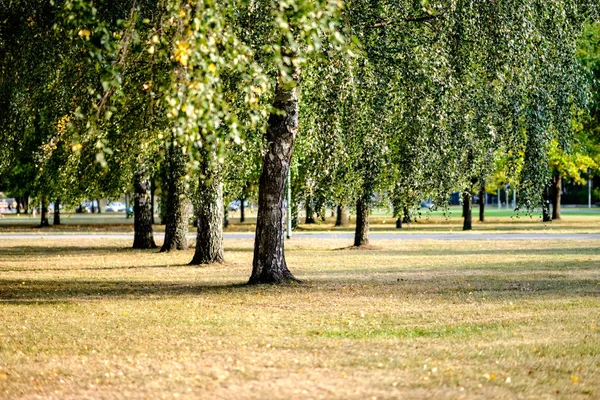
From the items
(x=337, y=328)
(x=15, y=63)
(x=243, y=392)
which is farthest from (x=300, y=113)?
(x=243, y=392)

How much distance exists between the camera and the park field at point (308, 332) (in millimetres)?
8742

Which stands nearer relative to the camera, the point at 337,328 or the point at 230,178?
the point at 337,328

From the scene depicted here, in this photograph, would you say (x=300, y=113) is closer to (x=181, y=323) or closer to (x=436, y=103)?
(x=436, y=103)

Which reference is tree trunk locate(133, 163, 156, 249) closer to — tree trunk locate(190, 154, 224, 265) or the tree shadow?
the tree shadow

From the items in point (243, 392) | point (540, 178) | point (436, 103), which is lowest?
point (243, 392)

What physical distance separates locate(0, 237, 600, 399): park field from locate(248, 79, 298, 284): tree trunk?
56 cm

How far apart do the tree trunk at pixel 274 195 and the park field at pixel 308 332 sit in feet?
1.83

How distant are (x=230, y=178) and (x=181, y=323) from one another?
557 cm

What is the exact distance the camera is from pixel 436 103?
14375 mm

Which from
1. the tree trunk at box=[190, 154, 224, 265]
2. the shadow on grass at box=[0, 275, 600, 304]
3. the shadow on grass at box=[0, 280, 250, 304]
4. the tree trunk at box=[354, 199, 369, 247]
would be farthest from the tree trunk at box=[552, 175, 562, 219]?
the shadow on grass at box=[0, 280, 250, 304]

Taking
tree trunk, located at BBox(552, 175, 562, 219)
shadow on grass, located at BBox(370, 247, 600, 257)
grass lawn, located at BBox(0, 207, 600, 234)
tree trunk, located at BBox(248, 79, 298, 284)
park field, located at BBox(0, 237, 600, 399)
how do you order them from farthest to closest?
tree trunk, located at BBox(552, 175, 562, 219)
grass lawn, located at BBox(0, 207, 600, 234)
shadow on grass, located at BBox(370, 247, 600, 257)
tree trunk, located at BBox(248, 79, 298, 284)
park field, located at BBox(0, 237, 600, 399)

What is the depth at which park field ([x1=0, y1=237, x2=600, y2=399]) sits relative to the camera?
344 inches

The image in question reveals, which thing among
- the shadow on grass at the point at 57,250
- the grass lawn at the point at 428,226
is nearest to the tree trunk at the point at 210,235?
the shadow on grass at the point at 57,250

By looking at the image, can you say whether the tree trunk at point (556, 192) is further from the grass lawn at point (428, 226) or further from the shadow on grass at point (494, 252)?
the shadow on grass at point (494, 252)
